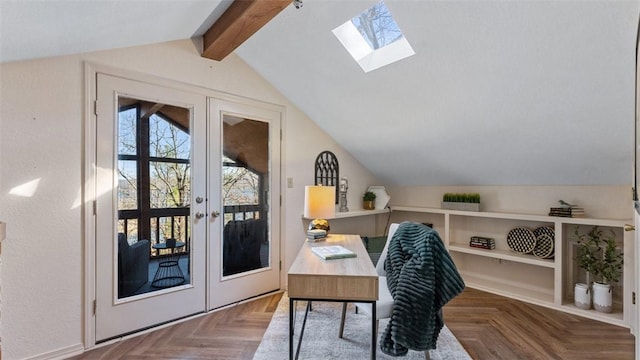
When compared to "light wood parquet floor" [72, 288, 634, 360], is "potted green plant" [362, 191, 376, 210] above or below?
above

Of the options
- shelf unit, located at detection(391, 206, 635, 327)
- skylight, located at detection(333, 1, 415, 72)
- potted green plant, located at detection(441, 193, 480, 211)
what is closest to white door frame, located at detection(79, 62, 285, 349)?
skylight, located at detection(333, 1, 415, 72)

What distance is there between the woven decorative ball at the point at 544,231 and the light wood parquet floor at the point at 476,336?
70 cm

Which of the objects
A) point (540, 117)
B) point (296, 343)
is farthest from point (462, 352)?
point (540, 117)

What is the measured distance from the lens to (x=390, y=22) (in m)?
2.24

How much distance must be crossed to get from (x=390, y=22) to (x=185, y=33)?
1.61 metres

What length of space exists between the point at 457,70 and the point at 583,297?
2.33 metres

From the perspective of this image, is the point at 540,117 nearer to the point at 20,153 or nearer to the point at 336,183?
the point at 336,183

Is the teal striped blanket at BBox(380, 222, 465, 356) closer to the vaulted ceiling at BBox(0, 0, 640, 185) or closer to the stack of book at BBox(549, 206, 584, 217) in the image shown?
the vaulted ceiling at BBox(0, 0, 640, 185)

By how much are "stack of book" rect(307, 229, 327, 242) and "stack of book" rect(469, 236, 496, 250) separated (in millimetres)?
1966

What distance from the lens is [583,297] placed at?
2674 millimetres

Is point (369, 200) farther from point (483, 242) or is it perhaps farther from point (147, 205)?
point (147, 205)

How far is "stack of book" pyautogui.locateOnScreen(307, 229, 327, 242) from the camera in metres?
2.45

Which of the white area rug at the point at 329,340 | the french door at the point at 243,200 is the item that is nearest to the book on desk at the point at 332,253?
the white area rug at the point at 329,340

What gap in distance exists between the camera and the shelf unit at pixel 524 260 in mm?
2547
